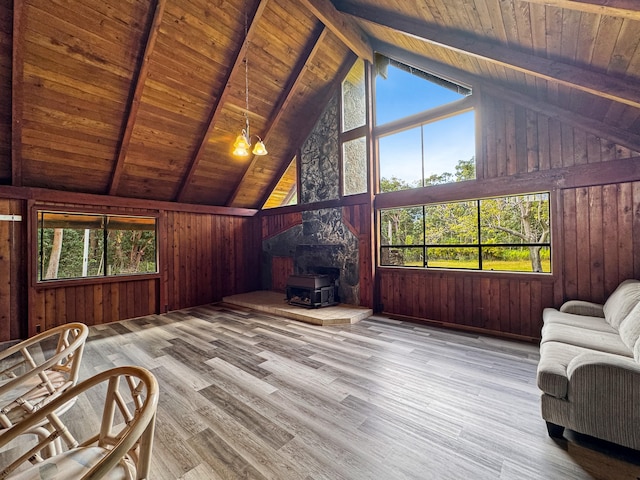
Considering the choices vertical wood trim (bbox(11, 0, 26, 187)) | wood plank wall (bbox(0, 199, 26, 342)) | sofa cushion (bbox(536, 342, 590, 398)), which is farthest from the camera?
wood plank wall (bbox(0, 199, 26, 342))

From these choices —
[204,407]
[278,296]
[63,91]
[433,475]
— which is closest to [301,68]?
[63,91]

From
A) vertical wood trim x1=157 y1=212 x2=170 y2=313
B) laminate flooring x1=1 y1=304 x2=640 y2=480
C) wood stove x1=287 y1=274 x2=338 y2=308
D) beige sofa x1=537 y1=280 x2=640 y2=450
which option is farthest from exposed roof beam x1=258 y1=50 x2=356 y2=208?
beige sofa x1=537 y1=280 x2=640 y2=450

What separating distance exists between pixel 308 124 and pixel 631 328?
5989 mm

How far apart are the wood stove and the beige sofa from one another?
353 cm

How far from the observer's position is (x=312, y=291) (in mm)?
5273

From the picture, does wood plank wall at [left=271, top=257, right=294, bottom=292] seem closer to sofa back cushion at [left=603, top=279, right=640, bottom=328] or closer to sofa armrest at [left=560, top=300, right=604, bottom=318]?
sofa armrest at [left=560, top=300, right=604, bottom=318]

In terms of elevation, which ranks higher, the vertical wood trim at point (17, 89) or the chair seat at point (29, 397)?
the vertical wood trim at point (17, 89)

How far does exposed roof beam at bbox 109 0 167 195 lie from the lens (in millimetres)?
3439

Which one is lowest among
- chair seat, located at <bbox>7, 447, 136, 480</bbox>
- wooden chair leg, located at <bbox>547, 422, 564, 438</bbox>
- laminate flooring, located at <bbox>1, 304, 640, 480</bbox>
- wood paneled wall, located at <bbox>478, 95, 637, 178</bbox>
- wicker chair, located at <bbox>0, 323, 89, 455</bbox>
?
laminate flooring, located at <bbox>1, 304, 640, 480</bbox>

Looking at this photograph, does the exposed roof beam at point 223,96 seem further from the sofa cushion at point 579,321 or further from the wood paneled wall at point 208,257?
the sofa cushion at point 579,321

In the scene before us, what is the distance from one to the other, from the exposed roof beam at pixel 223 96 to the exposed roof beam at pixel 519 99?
2.29 m

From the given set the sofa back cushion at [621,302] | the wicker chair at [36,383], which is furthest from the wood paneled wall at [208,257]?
the sofa back cushion at [621,302]

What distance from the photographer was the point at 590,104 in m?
3.15

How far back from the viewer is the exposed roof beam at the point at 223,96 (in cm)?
397
